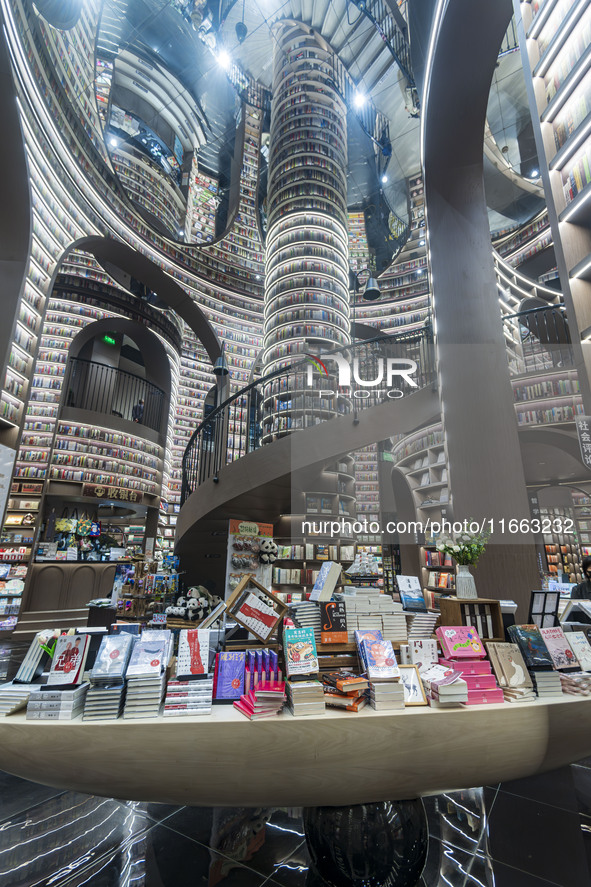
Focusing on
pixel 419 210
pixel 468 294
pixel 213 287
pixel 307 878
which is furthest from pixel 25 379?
pixel 419 210

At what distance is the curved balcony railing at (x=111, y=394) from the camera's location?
38.5 feet

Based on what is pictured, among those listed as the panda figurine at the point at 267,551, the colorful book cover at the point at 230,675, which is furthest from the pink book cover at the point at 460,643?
the panda figurine at the point at 267,551

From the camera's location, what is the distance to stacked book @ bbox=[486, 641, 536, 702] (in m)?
1.84

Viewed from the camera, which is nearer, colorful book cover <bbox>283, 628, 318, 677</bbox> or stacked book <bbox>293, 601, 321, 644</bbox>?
colorful book cover <bbox>283, 628, 318, 677</bbox>

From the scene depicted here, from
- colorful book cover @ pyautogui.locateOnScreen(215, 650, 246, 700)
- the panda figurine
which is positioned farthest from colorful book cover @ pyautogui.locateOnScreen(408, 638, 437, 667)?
the panda figurine

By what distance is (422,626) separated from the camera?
2291 mm

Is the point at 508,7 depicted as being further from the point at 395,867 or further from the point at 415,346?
the point at 395,867

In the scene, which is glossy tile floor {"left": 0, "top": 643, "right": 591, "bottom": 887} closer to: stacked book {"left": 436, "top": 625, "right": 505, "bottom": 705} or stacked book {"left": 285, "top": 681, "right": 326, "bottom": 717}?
stacked book {"left": 285, "top": 681, "right": 326, "bottom": 717}

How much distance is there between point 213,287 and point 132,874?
1305 cm

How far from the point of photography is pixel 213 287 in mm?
13008

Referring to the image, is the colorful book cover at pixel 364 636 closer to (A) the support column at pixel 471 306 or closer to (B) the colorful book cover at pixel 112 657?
(B) the colorful book cover at pixel 112 657

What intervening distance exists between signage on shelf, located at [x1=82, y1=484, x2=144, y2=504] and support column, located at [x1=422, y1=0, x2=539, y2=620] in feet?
25.6

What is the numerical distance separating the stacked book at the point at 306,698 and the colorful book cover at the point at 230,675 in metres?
0.24

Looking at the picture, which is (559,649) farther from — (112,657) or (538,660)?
(112,657)
